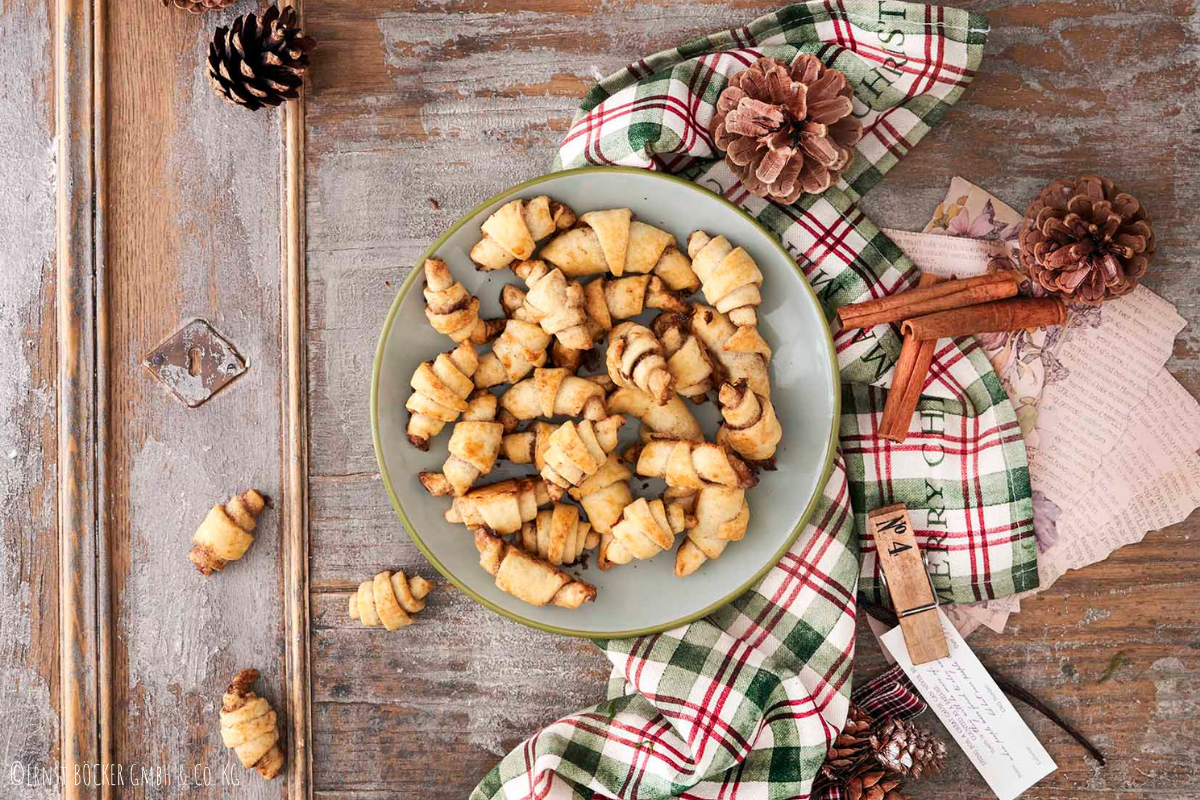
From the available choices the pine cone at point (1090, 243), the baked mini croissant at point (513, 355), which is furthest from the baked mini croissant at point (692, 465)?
the pine cone at point (1090, 243)

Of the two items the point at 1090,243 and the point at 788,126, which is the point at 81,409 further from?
the point at 1090,243

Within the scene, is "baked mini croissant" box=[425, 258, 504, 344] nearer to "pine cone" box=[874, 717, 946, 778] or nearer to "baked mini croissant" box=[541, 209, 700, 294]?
"baked mini croissant" box=[541, 209, 700, 294]

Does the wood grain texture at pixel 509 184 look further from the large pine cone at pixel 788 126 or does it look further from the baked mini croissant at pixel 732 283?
the baked mini croissant at pixel 732 283

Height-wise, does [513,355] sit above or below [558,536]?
above

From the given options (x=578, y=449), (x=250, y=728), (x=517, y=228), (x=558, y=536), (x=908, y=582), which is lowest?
(x=250, y=728)

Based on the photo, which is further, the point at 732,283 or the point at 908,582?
the point at 908,582

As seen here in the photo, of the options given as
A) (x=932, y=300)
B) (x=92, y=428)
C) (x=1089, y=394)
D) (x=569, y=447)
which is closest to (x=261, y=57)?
(x=92, y=428)

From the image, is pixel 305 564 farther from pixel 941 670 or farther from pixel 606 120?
pixel 941 670
